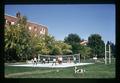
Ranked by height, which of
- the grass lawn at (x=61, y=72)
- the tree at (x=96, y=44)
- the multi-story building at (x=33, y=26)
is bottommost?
the grass lawn at (x=61, y=72)

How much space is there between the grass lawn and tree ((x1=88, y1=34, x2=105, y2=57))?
0.66 ft

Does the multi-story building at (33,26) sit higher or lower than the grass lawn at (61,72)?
higher

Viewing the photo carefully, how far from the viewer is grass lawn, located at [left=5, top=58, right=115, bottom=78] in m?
5.18

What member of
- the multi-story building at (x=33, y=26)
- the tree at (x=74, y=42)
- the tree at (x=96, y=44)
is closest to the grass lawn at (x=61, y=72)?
the tree at (x=96, y=44)

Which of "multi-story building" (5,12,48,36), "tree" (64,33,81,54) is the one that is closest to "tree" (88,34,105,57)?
"tree" (64,33,81,54)

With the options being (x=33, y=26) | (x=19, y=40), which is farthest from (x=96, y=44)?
(x=19, y=40)

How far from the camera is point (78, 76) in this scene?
522 cm

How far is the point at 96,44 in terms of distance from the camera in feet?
17.4

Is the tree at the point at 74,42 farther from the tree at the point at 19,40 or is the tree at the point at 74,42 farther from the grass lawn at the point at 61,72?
the tree at the point at 19,40

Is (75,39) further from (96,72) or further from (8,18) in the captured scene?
→ (8,18)

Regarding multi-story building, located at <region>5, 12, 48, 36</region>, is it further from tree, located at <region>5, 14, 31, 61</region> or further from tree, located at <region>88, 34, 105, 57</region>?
tree, located at <region>88, 34, 105, 57</region>

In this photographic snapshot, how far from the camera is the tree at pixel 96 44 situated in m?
5.22

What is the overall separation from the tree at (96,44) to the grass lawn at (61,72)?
0.20 meters
